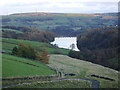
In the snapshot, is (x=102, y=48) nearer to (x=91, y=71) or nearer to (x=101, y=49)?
(x=101, y=49)

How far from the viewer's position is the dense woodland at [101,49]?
188ft

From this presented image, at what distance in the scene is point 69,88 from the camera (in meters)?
25.7

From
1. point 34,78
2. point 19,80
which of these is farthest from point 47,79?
point 19,80

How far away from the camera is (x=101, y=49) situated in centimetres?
7506

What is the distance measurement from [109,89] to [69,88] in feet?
14.5

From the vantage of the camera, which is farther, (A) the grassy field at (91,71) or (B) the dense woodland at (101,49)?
(B) the dense woodland at (101,49)

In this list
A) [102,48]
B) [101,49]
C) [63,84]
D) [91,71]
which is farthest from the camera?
[102,48]

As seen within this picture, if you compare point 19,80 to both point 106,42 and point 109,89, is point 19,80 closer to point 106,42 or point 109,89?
point 109,89

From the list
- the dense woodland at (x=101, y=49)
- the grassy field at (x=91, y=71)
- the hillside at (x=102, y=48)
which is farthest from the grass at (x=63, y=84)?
the dense woodland at (x=101, y=49)

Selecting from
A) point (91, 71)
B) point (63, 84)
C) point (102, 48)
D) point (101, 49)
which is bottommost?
point (101, 49)

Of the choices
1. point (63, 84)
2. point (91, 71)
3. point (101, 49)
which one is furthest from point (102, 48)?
point (63, 84)

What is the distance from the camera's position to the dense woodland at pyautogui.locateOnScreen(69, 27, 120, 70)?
2250 inches

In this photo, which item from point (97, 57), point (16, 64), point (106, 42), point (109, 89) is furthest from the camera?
point (106, 42)

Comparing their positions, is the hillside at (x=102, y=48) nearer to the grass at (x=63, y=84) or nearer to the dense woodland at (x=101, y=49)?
the dense woodland at (x=101, y=49)
